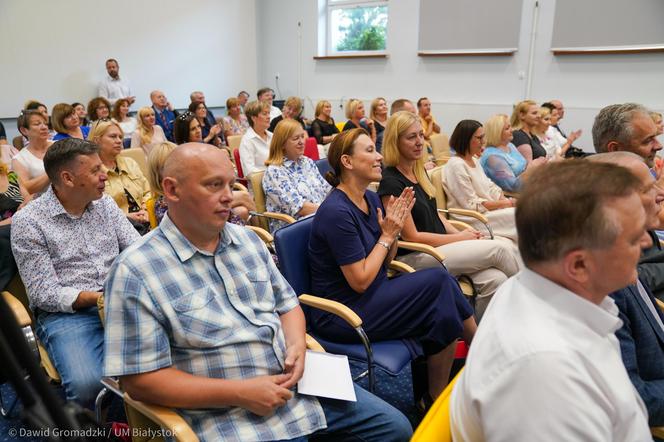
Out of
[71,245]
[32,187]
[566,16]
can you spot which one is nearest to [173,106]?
[32,187]

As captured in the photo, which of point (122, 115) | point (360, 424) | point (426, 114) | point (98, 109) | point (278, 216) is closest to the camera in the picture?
point (360, 424)

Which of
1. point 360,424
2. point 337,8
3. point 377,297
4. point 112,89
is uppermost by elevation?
point 337,8

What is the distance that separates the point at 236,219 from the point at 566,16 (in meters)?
5.87

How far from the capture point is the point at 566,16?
6441 mm

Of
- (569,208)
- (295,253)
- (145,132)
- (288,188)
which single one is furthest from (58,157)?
(145,132)

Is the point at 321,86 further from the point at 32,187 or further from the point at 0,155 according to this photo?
the point at 32,187

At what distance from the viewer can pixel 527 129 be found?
4770 mm

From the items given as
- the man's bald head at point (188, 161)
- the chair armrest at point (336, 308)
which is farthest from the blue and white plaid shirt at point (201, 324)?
the chair armrest at point (336, 308)

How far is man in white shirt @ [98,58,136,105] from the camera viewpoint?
755cm

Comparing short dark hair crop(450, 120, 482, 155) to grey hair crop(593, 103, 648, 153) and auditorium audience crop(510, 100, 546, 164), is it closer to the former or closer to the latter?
grey hair crop(593, 103, 648, 153)

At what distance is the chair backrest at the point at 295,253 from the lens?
193 cm

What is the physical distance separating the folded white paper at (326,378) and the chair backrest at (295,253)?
0.47 m

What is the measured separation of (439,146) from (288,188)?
2.76m

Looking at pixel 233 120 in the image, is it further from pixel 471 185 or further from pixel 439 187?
pixel 471 185
